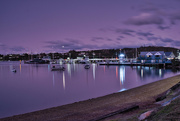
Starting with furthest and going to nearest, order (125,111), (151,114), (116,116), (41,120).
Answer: (41,120) < (125,111) < (116,116) < (151,114)

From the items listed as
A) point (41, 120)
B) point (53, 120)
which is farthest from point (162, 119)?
point (41, 120)

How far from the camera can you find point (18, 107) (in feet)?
50.2

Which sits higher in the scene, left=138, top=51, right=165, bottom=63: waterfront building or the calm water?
left=138, top=51, right=165, bottom=63: waterfront building

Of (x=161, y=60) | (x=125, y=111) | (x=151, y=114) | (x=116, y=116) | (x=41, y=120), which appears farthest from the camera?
(x=161, y=60)

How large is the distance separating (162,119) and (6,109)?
1363 centimetres

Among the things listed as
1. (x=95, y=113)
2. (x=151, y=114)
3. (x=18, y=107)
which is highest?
(x=151, y=114)

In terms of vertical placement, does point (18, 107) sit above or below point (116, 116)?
below

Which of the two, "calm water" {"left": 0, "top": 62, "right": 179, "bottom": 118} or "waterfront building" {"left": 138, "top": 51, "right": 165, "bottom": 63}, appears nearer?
"calm water" {"left": 0, "top": 62, "right": 179, "bottom": 118}

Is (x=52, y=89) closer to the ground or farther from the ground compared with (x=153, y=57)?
closer to the ground

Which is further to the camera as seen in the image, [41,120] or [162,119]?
[41,120]

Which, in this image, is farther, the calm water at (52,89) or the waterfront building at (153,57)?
the waterfront building at (153,57)

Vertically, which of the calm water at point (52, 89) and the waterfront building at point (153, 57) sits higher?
the waterfront building at point (153, 57)

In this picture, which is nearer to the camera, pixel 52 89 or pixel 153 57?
pixel 52 89

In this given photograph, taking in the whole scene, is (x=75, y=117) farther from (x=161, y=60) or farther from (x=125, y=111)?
(x=161, y=60)
